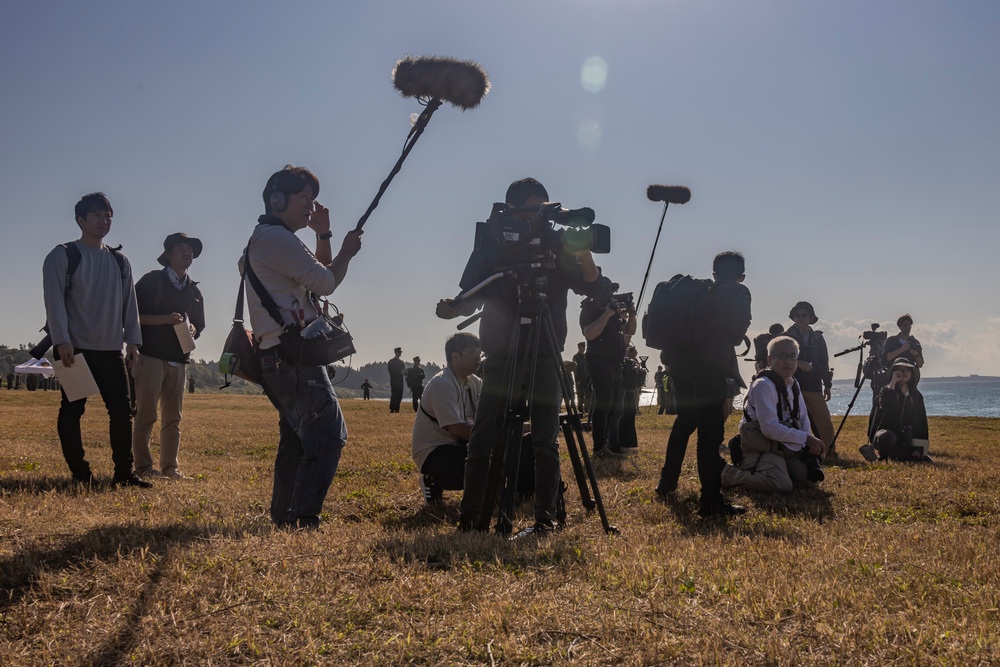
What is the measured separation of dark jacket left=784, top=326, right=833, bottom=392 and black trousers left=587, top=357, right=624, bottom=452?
237 cm

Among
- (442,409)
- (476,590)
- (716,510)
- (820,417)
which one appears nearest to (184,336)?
(442,409)

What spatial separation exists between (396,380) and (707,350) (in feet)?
73.5

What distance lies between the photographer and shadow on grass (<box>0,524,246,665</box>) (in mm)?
2760

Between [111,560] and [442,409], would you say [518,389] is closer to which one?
[442,409]

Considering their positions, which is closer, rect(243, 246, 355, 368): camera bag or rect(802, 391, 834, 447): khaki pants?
rect(243, 246, 355, 368): camera bag

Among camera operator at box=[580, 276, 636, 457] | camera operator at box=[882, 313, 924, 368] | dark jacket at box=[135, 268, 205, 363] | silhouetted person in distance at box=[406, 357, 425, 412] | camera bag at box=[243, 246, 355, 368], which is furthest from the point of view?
silhouetted person in distance at box=[406, 357, 425, 412]

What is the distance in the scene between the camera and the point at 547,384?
16.3 ft

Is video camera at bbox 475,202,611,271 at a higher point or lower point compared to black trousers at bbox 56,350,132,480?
higher

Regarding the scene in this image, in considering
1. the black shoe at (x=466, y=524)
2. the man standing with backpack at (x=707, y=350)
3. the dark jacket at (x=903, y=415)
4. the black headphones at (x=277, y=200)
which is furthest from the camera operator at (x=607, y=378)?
the black headphones at (x=277, y=200)

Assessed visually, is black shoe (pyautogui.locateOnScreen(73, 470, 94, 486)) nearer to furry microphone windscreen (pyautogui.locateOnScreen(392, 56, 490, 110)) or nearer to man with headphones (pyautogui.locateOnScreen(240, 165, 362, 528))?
man with headphones (pyautogui.locateOnScreen(240, 165, 362, 528))

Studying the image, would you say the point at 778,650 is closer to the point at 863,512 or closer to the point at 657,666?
the point at 657,666

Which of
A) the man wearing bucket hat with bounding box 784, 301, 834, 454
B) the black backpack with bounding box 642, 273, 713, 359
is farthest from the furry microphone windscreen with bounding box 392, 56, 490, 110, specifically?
the man wearing bucket hat with bounding box 784, 301, 834, 454

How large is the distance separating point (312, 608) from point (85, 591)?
3.31 ft

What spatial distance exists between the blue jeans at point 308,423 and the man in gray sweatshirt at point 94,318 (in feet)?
7.53
